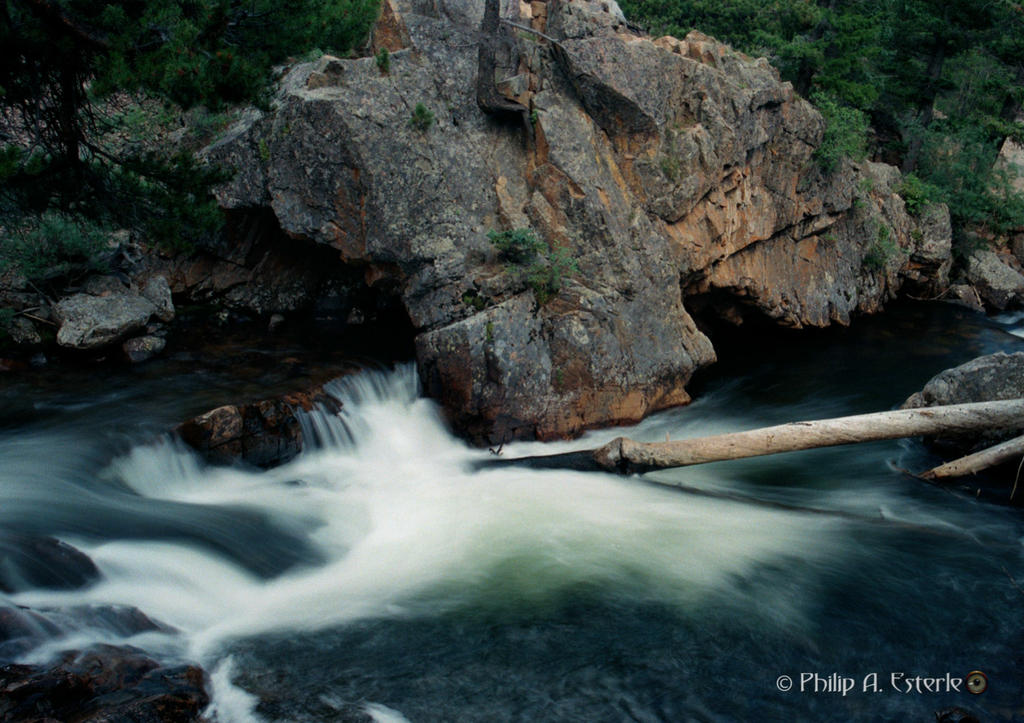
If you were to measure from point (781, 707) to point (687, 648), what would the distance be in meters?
0.82

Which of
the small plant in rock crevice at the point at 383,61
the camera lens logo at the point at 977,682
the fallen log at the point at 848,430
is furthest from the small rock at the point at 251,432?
the camera lens logo at the point at 977,682

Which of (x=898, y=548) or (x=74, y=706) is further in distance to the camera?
(x=898, y=548)

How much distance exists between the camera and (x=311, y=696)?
4793mm

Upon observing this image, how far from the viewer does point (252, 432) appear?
27.6ft

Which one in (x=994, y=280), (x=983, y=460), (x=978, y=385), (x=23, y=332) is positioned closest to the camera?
(x=983, y=460)

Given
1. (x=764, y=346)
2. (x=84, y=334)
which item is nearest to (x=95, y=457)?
(x=84, y=334)

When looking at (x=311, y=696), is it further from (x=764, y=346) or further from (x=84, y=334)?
(x=764, y=346)

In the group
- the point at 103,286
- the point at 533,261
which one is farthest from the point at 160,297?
the point at 533,261

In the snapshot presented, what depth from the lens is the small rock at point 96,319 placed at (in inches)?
382

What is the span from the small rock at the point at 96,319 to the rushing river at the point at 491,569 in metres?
0.69

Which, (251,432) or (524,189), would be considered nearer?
(251,432)

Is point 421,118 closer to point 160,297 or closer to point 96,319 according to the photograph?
point 160,297

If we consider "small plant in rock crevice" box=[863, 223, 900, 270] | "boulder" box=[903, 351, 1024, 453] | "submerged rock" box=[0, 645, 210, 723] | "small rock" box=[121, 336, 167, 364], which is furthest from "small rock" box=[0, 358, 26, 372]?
"small plant in rock crevice" box=[863, 223, 900, 270]

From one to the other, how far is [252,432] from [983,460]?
803 cm
